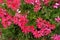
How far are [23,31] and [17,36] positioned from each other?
0.32 m

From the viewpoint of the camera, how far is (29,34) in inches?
115

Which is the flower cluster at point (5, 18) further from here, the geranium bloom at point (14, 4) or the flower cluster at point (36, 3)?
the flower cluster at point (36, 3)

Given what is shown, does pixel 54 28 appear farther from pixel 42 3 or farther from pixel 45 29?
pixel 42 3

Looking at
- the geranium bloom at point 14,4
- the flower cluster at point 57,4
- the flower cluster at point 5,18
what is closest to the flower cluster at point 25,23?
the flower cluster at point 5,18

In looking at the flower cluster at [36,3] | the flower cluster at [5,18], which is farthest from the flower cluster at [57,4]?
the flower cluster at [5,18]

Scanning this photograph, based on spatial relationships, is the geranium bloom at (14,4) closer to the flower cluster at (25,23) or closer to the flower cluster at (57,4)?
the flower cluster at (25,23)

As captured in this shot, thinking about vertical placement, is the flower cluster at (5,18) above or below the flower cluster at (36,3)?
below

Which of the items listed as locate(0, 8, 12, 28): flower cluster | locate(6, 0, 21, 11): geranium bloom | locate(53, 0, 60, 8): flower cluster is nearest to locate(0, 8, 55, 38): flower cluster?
locate(0, 8, 12, 28): flower cluster

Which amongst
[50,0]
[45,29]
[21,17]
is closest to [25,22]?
[21,17]

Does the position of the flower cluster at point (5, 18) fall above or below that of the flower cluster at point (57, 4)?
below

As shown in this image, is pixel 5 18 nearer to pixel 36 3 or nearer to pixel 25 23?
pixel 25 23

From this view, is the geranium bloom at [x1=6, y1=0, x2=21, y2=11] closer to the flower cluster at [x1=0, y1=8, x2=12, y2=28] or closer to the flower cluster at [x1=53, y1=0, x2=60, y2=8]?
the flower cluster at [x1=0, y1=8, x2=12, y2=28]

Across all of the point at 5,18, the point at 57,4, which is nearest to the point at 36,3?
the point at 57,4

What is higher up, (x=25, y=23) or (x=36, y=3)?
(x=36, y=3)
